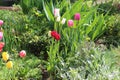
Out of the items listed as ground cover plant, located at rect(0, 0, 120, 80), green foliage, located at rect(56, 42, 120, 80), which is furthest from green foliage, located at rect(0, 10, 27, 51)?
green foliage, located at rect(56, 42, 120, 80)

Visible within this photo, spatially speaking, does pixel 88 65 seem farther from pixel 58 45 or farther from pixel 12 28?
pixel 12 28

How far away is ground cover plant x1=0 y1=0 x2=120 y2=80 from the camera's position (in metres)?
4.09

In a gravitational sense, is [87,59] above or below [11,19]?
below

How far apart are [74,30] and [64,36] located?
162 mm

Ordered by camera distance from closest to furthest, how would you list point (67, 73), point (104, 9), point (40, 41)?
point (67, 73) < point (40, 41) < point (104, 9)

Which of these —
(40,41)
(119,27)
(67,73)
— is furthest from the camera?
(119,27)

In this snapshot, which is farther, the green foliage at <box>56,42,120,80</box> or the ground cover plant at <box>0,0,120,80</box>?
the ground cover plant at <box>0,0,120,80</box>

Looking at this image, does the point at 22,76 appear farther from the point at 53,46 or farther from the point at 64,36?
the point at 64,36

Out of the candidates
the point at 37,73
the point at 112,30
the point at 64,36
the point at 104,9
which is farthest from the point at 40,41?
the point at 104,9

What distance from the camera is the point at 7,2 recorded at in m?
8.04

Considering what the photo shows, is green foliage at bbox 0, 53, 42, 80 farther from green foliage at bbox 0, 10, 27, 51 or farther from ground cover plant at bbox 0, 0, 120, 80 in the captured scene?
green foliage at bbox 0, 10, 27, 51

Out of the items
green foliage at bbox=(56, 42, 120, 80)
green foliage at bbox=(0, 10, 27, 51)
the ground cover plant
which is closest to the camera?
green foliage at bbox=(56, 42, 120, 80)

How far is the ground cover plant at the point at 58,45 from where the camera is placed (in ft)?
13.4

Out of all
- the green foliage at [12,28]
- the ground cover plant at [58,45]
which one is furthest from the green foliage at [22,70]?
the green foliage at [12,28]
